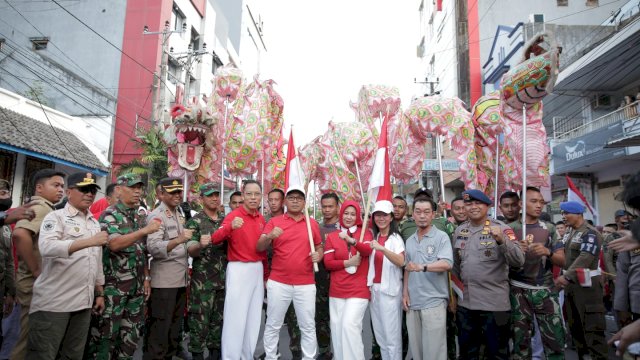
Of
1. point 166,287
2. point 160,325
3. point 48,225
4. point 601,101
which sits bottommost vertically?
point 160,325

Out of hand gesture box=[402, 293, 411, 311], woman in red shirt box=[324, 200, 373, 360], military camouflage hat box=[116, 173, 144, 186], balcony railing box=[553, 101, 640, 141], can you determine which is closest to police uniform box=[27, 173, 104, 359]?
military camouflage hat box=[116, 173, 144, 186]

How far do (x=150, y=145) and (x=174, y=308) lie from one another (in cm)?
1042

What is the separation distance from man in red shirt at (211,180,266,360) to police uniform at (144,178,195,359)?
0.40 m

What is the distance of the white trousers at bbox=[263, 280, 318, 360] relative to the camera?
386 centimetres

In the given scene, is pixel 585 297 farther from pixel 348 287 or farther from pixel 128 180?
pixel 128 180

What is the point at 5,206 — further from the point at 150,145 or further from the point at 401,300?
the point at 150,145

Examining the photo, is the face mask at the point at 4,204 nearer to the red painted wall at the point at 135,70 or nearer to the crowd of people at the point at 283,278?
the crowd of people at the point at 283,278

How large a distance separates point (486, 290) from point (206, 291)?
2.68 meters

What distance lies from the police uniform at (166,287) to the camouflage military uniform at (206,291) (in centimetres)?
12

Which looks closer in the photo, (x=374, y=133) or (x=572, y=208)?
(x=572, y=208)

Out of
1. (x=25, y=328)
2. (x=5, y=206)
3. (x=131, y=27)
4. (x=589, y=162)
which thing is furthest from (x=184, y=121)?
(x=131, y=27)

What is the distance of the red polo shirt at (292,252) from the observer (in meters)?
3.91

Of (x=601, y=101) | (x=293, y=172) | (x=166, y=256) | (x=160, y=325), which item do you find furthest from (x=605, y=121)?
(x=160, y=325)

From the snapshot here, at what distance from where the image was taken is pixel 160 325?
384cm
